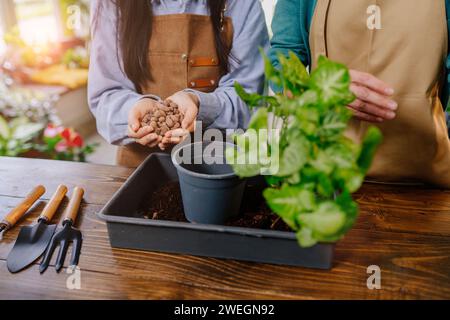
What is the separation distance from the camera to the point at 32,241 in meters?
0.83

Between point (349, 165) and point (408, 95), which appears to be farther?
point (408, 95)

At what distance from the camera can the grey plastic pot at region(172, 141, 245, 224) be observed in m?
0.77

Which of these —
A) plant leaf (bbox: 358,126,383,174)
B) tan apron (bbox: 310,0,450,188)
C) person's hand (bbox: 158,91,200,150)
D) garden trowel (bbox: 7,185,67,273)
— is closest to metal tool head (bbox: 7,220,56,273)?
garden trowel (bbox: 7,185,67,273)

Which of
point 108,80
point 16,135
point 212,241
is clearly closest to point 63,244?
point 212,241

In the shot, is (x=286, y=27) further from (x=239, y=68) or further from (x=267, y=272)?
(x=267, y=272)

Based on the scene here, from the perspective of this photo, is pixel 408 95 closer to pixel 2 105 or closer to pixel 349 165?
pixel 349 165

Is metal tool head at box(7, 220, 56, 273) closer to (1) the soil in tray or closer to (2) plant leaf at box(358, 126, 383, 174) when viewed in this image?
(1) the soil in tray

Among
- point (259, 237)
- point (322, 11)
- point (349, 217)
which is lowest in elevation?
point (259, 237)

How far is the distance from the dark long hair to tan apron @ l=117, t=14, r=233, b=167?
0.05 ft

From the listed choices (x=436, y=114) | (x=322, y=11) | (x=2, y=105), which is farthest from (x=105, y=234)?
(x=2, y=105)

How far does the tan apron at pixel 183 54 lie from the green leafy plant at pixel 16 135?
871 millimetres

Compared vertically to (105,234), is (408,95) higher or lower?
higher
